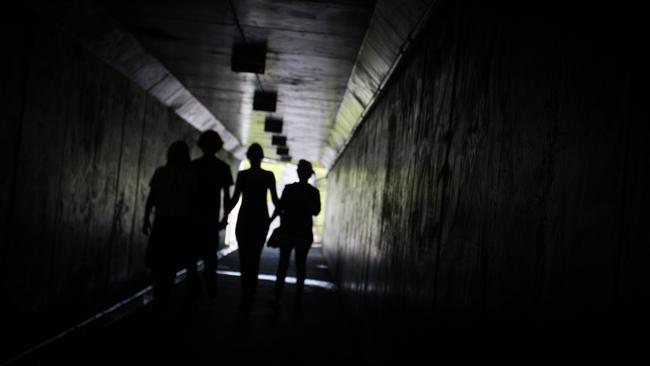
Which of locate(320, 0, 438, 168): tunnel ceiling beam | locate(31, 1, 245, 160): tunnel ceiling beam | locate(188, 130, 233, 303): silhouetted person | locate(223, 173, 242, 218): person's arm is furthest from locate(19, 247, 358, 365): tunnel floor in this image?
locate(31, 1, 245, 160): tunnel ceiling beam

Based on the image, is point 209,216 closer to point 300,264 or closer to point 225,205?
point 225,205

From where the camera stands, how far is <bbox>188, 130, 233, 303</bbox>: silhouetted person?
5.59 m

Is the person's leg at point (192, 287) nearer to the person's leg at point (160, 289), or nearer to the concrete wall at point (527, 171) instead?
the person's leg at point (160, 289)

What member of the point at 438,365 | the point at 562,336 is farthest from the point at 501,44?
the point at 438,365

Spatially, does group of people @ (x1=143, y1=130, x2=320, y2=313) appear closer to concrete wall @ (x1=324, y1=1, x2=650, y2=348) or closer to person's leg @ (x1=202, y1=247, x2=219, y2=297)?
person's leg @ (x1=202, y1=247, x2=219, y2=297)

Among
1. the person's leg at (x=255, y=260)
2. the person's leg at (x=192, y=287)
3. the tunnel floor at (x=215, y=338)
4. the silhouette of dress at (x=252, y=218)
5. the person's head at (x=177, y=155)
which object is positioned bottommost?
the tunnel floor at (x=215, y=338)

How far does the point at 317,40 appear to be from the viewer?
574cm

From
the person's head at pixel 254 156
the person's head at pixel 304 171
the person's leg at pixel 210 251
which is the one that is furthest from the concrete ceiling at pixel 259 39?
the person's leg at pixel 210 251

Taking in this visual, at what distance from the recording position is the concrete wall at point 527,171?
3.71ft

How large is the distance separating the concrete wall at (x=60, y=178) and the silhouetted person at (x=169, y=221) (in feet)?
2.95

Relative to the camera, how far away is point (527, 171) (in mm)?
1599

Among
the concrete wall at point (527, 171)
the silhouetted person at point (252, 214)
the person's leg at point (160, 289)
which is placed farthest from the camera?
the silhouetted person at point (252, 214)

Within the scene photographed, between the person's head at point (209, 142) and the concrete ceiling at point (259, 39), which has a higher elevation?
the concrete ceiling at point (259, 39)

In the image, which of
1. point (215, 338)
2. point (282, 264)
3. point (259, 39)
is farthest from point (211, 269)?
point (259, 39)
